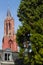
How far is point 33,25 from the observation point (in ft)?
91.2

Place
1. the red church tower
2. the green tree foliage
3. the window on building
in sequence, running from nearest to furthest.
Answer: the green tree foliage, the window on building, the red church tower

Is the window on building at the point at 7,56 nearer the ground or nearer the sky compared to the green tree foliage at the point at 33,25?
nearer the ground

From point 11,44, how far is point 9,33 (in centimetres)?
448

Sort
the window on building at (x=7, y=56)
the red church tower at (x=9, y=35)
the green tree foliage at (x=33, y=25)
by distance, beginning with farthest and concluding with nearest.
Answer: the red church tower at (x=9, y=35) → the window on building at (x=7, y=56) → the green tree foliage at (x=33, y=25)

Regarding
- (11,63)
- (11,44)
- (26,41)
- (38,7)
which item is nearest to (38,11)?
(38,7)

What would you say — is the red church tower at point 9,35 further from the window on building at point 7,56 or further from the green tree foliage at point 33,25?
the green tree foliage at point 33,25

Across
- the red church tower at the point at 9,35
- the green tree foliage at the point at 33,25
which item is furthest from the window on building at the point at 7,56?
the red church tower at the point at 9,35

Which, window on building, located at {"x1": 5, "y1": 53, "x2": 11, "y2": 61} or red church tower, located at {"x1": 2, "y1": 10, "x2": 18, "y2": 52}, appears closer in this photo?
window on building, located at {"x1": 5, "y1": 53, "x2": 11, "y2": 61}

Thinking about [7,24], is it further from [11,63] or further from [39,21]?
[39,21]

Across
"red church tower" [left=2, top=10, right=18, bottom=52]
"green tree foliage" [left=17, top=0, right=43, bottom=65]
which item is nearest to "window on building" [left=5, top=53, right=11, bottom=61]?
"green tree foliage" [left=17, top=0, right=43, bottom=65]

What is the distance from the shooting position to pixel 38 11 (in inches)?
1114

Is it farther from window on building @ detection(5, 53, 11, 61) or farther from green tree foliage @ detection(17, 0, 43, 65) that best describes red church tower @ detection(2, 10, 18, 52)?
green tree foliage @ detection(17, 0, 43, 65)

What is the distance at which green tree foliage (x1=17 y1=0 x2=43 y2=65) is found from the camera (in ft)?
86.3

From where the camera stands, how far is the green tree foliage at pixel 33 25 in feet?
86.3
